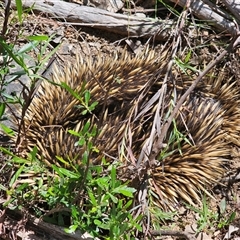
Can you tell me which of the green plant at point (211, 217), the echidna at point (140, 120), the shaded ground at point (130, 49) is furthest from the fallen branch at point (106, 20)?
the green plant at point (211, 217)

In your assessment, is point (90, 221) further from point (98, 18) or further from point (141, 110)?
point (98, 18)

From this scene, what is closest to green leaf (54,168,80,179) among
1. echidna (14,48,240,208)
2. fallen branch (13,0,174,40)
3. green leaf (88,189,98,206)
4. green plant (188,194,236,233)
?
green leaf (88,189,98,206)

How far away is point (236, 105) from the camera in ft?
12.0

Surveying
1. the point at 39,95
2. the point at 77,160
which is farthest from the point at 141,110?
the point at 39,95

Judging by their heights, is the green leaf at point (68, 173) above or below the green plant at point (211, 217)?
above

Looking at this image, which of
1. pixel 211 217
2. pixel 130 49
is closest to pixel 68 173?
pixel 211 217

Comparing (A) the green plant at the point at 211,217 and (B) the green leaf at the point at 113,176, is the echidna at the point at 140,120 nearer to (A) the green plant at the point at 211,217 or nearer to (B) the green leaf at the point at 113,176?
(A) the green plant at the point at 211,217

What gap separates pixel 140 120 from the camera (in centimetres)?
326

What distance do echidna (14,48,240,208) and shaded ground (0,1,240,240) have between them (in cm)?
12

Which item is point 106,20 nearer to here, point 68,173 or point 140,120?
point 140,120

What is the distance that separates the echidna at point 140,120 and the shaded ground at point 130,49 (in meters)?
0.12

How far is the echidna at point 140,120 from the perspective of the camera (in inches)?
127

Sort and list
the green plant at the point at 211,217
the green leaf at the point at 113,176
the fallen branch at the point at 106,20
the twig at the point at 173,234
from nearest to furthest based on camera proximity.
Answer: the green leaf at the point at 113,176
the twig at the point at 173,234
the green plant at the point at 211,217
the fallen branch at the point at 106,20

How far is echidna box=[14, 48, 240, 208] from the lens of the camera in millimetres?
3234
